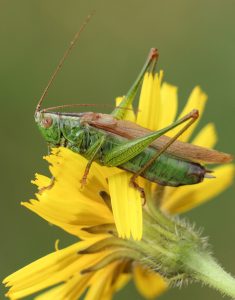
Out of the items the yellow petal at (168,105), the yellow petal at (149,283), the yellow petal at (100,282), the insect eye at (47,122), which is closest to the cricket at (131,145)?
the insect eye at (47,122)

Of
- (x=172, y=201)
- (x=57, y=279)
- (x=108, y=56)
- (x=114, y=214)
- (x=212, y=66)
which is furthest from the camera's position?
(x=108, y=56)

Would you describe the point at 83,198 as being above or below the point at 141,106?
below

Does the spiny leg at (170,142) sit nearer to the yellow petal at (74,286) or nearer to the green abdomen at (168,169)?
the green abdomen at (168,169)

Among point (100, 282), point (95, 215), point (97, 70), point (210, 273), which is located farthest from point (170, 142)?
point (97, 70)

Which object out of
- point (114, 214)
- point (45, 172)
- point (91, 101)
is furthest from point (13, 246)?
point (114, 214)

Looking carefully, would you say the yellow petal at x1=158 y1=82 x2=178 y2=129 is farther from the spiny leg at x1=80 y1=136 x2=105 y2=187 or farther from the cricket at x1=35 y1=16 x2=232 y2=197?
the spiny leg at x1=80 y1=136 x2=105 y2=187

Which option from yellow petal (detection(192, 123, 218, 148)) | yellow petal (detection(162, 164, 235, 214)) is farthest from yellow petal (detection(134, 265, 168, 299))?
yellow petal (detection(192, 123, 218, 148))

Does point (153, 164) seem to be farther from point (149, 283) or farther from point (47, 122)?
point (149, 283)

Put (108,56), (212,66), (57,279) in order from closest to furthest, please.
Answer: (57,279)
(212,66)
(108,56)

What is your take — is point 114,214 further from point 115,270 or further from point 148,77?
point 148,77
